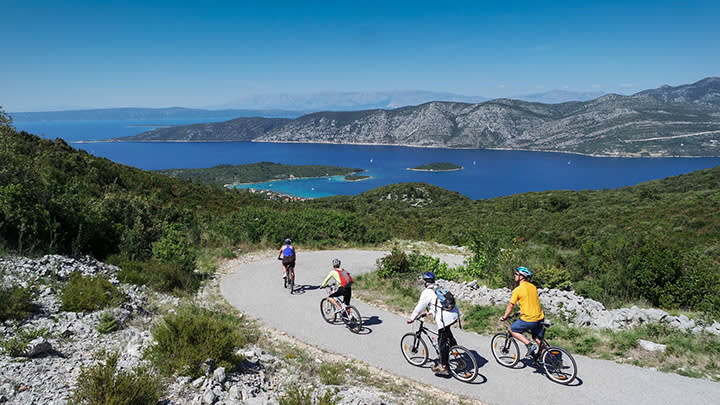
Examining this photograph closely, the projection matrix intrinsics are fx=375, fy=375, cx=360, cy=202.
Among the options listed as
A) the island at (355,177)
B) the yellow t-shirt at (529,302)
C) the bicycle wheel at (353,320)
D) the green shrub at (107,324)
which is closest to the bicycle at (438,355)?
the yellow t-shirt at (529,302)

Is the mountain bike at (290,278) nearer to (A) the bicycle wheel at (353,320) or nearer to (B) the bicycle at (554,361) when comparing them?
(A) the bicycle wheel at (353,320)

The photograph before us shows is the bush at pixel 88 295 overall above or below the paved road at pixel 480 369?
above

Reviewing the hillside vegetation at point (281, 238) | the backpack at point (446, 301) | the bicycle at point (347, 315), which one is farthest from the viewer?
the hillside vegetation at point (281, 238)

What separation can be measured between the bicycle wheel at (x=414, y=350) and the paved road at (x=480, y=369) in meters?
0.15

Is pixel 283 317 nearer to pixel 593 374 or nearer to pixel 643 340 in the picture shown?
pixel 593 374

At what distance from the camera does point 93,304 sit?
676 cm

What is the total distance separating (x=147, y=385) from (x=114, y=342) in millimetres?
2139

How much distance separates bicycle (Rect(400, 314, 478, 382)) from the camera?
20.4 feet

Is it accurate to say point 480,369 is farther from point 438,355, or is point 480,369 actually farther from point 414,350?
point 414,350

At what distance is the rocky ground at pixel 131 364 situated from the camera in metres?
4.50

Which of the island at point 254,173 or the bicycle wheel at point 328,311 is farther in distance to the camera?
the island at point 254,173

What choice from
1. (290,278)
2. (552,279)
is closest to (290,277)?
(290,278)

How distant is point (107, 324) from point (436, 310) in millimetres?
5418

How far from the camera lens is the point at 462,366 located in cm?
623
